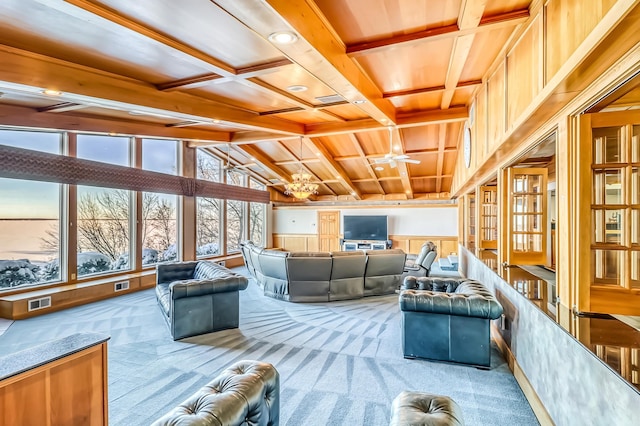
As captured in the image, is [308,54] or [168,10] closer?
[168,10]

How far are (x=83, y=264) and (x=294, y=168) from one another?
243 inches

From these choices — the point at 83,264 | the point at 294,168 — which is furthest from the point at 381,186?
the point at 83,264

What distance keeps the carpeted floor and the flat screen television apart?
21.8ft

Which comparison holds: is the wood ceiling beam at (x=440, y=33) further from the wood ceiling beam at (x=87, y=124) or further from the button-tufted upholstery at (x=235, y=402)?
the wood ceiling beam at (x=87, y=124)

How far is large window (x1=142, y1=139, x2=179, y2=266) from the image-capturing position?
7246 mm

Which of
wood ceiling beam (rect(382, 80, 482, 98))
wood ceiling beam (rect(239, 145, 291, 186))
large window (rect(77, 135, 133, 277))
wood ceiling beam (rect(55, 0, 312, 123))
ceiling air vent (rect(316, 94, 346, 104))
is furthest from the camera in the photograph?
wood ceiling beam (rect(239, 145, 291, 186))

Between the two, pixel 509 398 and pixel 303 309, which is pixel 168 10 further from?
pixel 303 309

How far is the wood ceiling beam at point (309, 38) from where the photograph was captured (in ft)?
6.06

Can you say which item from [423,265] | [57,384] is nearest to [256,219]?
[423,265]

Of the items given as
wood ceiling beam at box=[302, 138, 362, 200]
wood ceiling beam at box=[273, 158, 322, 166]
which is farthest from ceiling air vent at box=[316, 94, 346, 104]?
wood ceiling beam at box=[273, 158, 322, 166]

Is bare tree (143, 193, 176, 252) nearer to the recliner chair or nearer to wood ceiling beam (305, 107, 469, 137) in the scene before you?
wood ceiling beam (305, 107, 469, 137)

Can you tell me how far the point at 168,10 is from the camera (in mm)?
2125

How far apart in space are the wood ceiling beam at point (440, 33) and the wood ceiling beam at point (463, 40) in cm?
4

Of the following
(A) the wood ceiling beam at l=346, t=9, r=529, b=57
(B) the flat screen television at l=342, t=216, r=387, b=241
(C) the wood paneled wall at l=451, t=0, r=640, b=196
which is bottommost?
(B) the flat screen television at l=342, t=216, r=387, b=241
